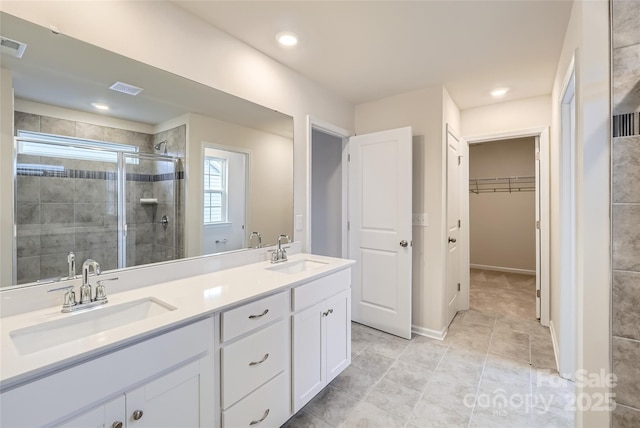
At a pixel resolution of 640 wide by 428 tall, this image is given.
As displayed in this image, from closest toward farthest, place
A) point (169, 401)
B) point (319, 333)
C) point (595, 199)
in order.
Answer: point (169, 401) → point (595, 199) → point (319, 333)

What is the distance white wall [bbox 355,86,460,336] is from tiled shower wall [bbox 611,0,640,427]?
1513 mm

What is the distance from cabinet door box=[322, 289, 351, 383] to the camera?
1.92 m

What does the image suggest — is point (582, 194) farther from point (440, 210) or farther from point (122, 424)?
point (122, 424)

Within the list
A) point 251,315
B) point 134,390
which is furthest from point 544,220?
point 134,390

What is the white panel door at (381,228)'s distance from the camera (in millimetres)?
2783

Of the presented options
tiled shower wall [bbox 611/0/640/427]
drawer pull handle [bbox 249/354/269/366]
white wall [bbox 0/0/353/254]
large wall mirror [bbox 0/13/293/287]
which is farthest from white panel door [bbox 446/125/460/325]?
drawer pull handle [bbox 249/354/269/366]

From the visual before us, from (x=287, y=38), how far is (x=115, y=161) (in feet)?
4.46

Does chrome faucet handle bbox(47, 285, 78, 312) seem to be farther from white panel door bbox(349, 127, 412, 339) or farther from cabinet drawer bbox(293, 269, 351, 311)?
white panel door bbox(349, 127, 412, 339)

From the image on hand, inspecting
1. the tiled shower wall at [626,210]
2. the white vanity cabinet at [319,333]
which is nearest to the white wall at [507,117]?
the tiled shower wall at [626,210]

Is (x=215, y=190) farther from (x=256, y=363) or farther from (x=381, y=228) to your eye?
(x=381, y=228)

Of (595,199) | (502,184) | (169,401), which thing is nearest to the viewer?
(169,401)

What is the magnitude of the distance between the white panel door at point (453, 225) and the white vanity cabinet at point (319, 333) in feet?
4.84

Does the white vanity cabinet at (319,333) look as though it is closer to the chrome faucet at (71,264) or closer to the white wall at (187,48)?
the white wall at (187,48)

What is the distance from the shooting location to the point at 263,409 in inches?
57.7
